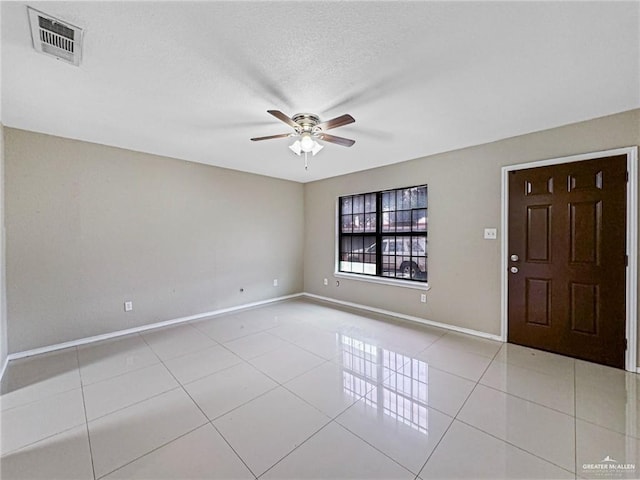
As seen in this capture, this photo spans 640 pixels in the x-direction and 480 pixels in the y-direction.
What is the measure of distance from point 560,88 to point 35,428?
4460mm

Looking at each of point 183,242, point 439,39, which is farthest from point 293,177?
point 439,39

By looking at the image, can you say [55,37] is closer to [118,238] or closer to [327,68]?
[327,68]

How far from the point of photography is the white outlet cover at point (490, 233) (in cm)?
315

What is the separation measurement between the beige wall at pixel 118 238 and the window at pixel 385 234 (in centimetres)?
154

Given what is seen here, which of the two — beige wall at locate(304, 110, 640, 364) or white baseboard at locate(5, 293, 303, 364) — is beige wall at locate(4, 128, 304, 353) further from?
beige wall at locate(304, 110, 640, 364)

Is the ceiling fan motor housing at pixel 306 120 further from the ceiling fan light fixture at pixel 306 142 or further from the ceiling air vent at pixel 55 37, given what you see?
the ceiling air vent at pixel 55 37

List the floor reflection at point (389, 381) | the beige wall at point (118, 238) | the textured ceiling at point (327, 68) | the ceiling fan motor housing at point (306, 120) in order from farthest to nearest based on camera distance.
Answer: the beige wall at point (118, 238)
the ceiling fan motor housing at point (306, 120)
the floor reflection at point (389, 381)
the textured ceiling at point (327, 68)

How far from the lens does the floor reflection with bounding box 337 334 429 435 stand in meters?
1.90

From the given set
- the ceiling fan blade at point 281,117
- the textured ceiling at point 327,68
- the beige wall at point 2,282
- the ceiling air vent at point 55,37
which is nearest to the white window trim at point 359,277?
the textured ceiling at point 327,68

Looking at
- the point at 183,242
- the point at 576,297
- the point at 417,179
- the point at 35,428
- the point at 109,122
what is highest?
the point at 109,122

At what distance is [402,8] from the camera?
4.32 feet

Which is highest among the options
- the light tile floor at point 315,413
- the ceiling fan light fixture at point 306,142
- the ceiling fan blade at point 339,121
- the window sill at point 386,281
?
the ceiling fan blade at point 339,121

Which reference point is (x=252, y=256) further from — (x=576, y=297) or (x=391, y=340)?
(x=576, y=297)

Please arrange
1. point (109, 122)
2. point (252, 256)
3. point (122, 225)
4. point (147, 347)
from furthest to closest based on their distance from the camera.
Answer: point (252, 256) → point (122, 225) → point (147, 347) → point (109, 122)
